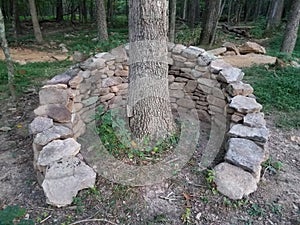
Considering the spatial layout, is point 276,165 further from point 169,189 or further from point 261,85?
point 261,85

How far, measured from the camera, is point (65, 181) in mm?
2002

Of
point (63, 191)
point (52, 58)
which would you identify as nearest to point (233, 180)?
point (63, 191)

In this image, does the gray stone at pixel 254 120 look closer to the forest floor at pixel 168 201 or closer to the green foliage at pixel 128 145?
the forest floor at pixel 168 201

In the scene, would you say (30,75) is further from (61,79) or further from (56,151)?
(56,151)

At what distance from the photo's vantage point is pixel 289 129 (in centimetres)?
328

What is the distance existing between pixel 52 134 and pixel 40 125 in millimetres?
209

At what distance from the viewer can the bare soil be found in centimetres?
192

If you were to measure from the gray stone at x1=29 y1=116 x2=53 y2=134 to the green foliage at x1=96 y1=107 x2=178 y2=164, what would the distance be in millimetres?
538

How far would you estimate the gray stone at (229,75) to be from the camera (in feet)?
10.1

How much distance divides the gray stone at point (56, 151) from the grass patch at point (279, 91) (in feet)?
8.11

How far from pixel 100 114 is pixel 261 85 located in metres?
2.61

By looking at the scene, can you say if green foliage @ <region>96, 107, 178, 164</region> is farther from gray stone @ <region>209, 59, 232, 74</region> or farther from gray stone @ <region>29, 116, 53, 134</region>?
gray stone @ <region>209, 59, 232, 74</region>

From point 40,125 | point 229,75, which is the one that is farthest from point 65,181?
point 229,75

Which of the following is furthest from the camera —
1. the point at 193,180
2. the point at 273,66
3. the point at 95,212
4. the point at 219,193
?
the point at 273,66
